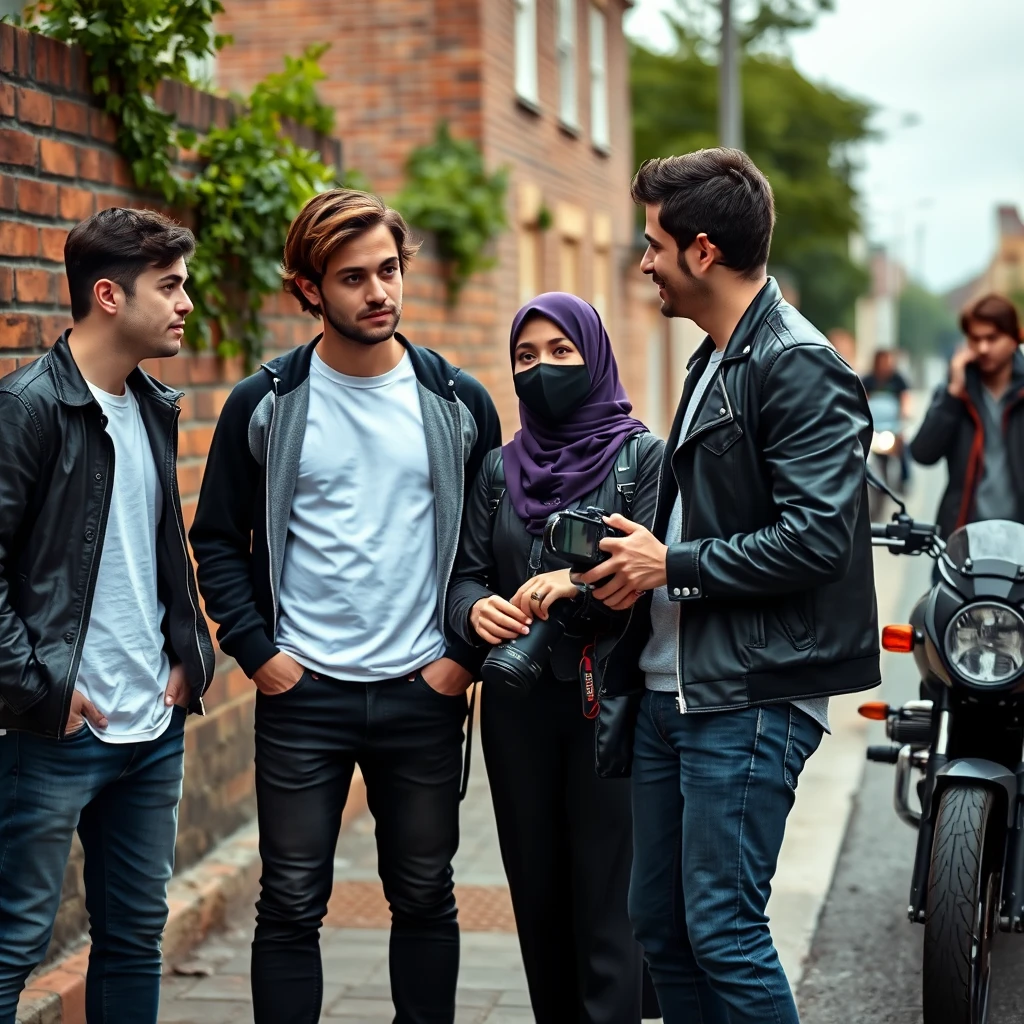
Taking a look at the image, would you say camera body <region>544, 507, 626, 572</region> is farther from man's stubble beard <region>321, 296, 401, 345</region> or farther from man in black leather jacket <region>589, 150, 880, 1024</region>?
man's stubble beard <region>321, 296, 401, 345</region>

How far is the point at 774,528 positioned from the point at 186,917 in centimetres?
276

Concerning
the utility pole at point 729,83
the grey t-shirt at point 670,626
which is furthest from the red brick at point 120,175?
the utility pole at point 729,83

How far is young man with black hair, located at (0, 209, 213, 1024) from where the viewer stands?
3148 millimetres

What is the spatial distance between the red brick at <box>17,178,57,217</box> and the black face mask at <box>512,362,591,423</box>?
151 cm

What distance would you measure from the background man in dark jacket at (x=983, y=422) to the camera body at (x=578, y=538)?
3186 mm

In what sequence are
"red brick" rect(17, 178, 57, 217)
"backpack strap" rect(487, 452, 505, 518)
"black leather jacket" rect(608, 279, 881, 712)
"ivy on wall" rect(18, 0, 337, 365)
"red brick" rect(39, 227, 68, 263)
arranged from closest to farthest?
"black leather jacket" rect(608, 279, 881, 712)
"backpack strap" rect(487, 452, 505, 518)
"red brick" rect(17, 178, 57, 217)
"red brick" rect(39, 227, 68, 263)
"ivy on wall" rect(18, 0, 337, 365)

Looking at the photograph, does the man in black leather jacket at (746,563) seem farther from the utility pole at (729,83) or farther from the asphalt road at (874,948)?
the utility pole at (729,83)

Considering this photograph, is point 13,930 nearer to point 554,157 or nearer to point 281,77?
point 281,77

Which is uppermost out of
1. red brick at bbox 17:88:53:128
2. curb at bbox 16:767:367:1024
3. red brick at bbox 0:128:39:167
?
red brick at bbox 17:88:53:128


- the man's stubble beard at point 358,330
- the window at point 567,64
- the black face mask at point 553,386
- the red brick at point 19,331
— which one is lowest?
the black face mask at point 553,386

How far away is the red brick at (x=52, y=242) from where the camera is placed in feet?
14.0

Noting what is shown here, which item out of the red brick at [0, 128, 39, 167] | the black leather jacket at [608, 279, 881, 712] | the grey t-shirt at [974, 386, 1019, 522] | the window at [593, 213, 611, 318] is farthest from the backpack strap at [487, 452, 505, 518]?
the window at [593, 213, 611, 318]

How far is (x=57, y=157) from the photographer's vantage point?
14.4 ft

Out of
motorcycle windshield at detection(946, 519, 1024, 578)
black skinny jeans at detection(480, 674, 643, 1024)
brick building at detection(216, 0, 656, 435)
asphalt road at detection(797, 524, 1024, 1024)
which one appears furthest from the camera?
brick building at detection(216, 0, 656, 435)
